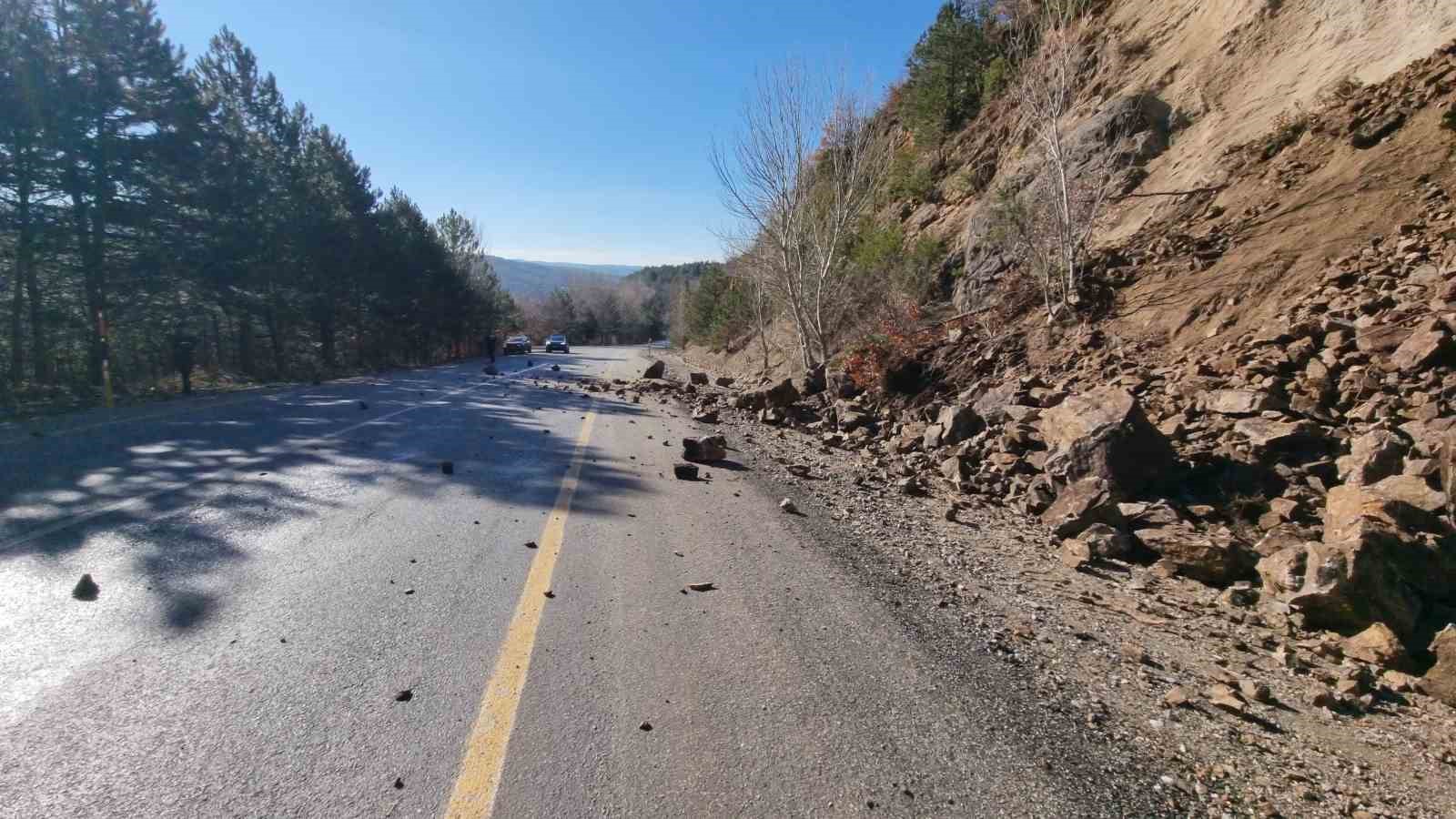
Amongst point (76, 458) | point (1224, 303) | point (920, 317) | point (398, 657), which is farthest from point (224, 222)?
point (1224, 303)

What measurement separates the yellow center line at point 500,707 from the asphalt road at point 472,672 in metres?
0.01

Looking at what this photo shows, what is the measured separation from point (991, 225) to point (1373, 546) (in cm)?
1199

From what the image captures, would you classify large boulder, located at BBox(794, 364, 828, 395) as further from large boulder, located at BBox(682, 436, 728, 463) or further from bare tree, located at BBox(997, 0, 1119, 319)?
large boulder, located at BBox(682, 436, 728, 463)

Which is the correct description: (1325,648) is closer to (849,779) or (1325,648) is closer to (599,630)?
(849,779)

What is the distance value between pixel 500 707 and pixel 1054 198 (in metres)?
11.5

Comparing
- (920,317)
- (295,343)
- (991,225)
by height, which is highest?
(991,225)

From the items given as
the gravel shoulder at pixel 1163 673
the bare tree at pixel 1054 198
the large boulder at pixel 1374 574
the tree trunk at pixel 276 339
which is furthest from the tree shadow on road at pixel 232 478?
the tree trunk at pixel 276 339

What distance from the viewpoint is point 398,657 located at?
3.55m

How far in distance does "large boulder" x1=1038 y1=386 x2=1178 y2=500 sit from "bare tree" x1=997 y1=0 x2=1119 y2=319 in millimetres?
5284

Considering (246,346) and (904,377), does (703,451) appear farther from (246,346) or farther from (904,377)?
(246,346)

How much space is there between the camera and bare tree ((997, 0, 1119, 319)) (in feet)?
37.6

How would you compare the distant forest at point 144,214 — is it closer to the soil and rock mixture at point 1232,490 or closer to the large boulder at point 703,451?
the large boulder at point 703,451

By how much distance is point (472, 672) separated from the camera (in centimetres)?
342

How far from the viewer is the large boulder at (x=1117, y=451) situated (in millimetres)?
6273
